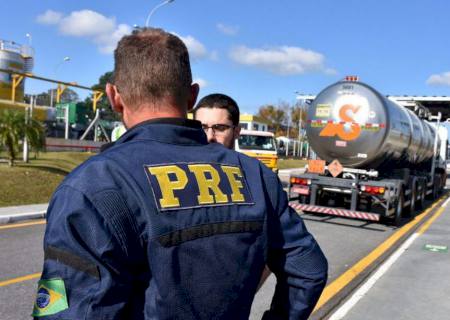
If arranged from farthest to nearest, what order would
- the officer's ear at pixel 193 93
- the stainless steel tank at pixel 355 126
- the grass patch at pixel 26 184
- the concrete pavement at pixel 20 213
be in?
the grass patch at pixel 26 184 < the stainless steel tank at pixel 355 126 < the concrete pavement at pixel 20 213 < the officer's ear at pixel 193 93

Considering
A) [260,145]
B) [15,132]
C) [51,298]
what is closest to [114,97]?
[51,298]

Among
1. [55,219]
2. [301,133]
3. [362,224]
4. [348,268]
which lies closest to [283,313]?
[55,219]

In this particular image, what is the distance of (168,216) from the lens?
1.35 m

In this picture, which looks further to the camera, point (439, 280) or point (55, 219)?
point (439, 280)

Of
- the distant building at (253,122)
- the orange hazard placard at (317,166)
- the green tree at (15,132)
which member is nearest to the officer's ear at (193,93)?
the orange hazard placard at (317,166)

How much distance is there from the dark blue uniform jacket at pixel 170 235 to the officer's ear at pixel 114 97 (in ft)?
0.39

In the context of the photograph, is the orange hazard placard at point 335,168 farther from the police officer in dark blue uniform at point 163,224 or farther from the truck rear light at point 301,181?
the police officer in dark blue uniform at point 163,224

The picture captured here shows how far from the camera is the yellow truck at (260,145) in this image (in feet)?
67.9

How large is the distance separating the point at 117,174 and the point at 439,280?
656cm

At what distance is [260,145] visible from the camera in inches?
831

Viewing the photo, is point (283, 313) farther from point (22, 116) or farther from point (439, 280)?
point (22, 116)

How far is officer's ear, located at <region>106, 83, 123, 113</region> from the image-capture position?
1.52 metres

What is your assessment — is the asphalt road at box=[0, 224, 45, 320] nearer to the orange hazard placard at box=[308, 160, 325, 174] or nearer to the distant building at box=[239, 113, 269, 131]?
the orange hazard placard at box=[308, 160, 325, 174]

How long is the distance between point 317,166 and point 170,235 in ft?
35.1
